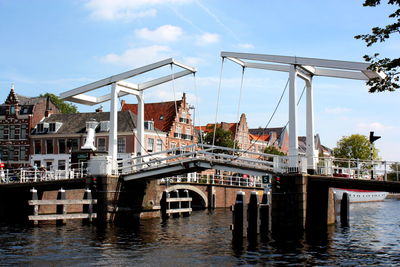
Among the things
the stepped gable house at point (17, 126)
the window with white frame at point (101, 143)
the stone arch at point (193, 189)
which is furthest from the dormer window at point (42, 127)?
the stone arch at point (193, 189)

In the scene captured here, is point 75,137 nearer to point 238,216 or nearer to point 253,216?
point 253,216

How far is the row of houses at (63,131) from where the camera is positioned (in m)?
46.2

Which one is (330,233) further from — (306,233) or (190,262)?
(190,262)

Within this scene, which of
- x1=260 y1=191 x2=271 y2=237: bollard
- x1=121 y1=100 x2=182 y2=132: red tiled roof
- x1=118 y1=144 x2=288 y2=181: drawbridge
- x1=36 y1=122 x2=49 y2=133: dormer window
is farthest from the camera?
x1=121 y1=100 x2=182 y2=132: red tiled roof

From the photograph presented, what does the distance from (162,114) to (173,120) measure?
1990mm

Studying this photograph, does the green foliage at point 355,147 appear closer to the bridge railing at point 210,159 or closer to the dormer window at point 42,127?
the dormer window at point 42,127

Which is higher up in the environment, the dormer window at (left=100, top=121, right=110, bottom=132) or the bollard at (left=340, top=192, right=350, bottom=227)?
the dormer window at (left=100, top=121, right=110, bottom=132)

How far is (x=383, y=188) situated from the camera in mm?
21422

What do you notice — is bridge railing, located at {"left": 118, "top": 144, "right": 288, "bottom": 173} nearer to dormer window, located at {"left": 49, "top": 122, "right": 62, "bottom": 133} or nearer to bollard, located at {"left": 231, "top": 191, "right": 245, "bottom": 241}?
bollard, located at {"left": 231, "top": 191, "right": 245, "bottom": 241}

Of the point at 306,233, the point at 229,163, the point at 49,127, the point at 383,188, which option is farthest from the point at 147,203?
the point at 49,127

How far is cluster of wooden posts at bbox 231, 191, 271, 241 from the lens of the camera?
19.6 metres

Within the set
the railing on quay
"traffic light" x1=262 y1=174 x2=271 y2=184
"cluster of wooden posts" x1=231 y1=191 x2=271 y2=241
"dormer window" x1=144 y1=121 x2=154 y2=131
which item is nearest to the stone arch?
"dormer window" x1=144 y1=121 x2=154 y2=131

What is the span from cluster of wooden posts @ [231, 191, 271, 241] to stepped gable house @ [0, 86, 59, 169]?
31.9 m

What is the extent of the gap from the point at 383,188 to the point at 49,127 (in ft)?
112
